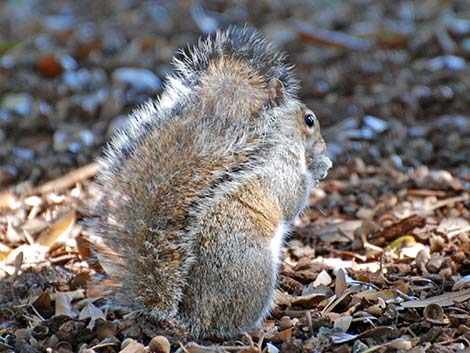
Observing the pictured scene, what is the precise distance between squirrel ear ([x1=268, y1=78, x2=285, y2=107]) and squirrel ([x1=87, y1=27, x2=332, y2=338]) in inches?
3.4

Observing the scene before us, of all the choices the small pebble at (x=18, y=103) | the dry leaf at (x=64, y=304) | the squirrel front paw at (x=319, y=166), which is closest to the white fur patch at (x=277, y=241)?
the squirrel front paw at (x=319, y=166)

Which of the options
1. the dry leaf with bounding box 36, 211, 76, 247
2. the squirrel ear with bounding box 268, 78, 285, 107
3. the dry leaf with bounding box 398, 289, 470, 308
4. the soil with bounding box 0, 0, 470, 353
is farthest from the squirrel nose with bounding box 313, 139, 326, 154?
the dry leaf with bounding box 36, 211, 76, 247

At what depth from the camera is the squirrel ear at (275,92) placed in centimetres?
305

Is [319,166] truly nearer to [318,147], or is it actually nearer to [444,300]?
[318,147]

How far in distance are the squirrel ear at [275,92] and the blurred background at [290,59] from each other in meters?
1.75

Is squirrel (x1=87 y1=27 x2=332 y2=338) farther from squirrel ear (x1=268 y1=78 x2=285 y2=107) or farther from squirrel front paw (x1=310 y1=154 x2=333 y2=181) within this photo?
squirrel front paw (x1=310 y1=154 x2=333 y2=181)

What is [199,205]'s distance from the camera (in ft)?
8.91

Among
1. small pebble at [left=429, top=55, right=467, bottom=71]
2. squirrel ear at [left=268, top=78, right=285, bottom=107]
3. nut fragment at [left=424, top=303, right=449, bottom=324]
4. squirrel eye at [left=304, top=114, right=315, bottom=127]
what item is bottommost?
small pebble at [left=429, top=55, right=467, bottom=71]

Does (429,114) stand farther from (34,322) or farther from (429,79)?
(34,322)

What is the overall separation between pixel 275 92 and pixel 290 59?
341cm

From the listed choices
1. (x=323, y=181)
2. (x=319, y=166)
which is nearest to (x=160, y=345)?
(x=319, y=166)

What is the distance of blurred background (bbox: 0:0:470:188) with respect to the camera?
16.4 ft

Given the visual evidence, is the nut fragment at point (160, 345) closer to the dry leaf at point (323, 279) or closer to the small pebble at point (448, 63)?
the dry leaf at point (323, 279)

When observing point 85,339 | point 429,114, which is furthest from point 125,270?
point 429,114
